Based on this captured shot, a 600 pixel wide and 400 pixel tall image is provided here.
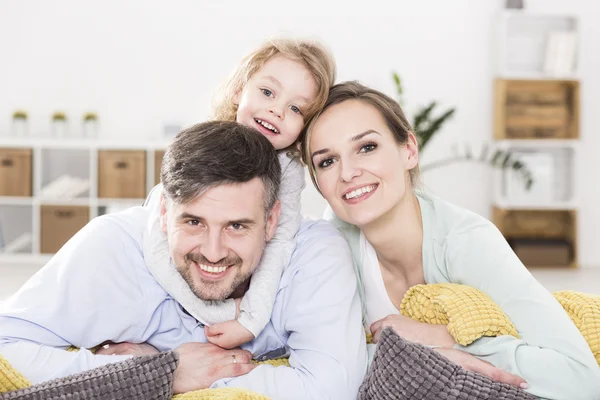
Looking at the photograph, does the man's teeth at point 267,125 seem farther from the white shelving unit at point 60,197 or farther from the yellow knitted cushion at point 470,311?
the white shelving unit at point 60,197

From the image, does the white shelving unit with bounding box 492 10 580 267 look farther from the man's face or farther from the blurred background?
the man's face

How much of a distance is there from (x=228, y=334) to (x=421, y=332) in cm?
47

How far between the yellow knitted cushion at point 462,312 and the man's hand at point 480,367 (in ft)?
0.11

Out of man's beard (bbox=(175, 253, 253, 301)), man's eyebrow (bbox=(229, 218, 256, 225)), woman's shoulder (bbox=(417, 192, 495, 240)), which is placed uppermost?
man's eyebrow (bbox=(229, 218, 256, 225))

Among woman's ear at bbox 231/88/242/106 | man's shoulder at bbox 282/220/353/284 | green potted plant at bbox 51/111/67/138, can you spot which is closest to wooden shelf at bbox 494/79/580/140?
green potted plant at bbox 51/111/67/138

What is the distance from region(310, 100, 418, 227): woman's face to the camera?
1.98 meters

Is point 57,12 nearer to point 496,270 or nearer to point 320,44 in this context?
point 320,44

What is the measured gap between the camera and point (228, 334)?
1.80m

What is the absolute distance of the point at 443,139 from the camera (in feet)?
22.3

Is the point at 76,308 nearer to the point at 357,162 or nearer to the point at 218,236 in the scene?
the point at 218,236

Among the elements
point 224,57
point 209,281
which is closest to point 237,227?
point 209,281

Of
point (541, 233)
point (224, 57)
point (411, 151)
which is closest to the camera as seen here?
point (411, 151)

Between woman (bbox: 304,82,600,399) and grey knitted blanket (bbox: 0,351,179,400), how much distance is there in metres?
0.64

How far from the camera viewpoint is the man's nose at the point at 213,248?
1705mm
